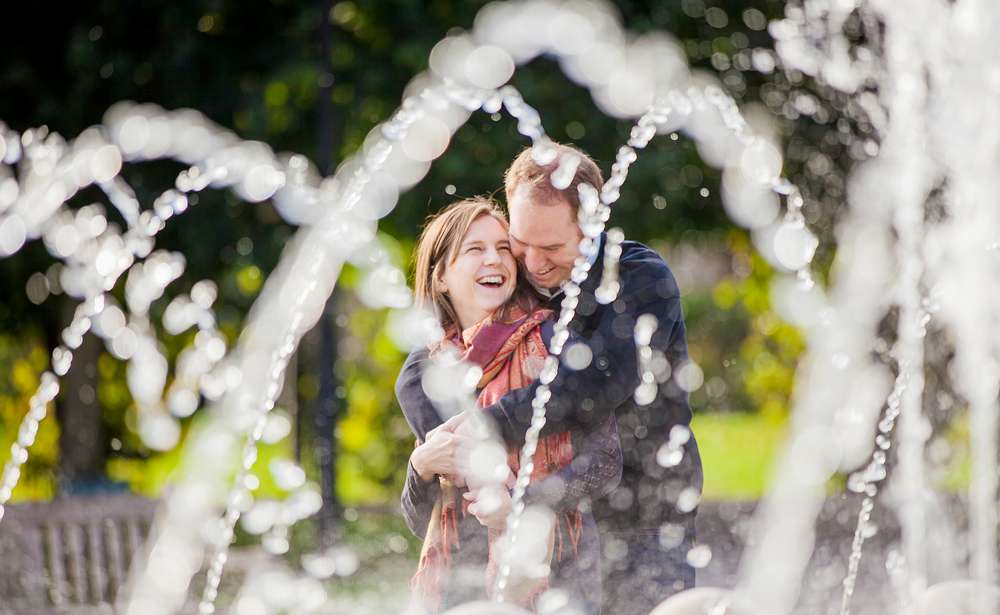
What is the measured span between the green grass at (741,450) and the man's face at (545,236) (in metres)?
4.67

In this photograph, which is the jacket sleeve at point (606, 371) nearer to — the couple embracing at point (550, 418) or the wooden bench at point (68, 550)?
the couple embracing at point (550, 418)

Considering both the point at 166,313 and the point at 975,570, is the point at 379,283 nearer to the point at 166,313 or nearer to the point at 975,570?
the point at 975,570

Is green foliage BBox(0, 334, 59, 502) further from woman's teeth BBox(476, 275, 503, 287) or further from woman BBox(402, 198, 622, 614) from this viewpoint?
woman's teeth BBox(476, 275, 503, 287)

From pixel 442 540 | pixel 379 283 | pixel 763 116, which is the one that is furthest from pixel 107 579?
pixel 763 116

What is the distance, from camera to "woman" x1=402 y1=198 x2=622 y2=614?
1.51m

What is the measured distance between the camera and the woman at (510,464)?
151 cm

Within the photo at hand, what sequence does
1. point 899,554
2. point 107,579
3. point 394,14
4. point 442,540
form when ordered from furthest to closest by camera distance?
point 394,14, point 899,554, point 107,579, point 442,540

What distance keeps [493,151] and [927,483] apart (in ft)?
11.4

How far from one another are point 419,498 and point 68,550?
2.80 meters

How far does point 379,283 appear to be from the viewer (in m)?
2.14

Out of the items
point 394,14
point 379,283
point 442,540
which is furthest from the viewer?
point 394,14

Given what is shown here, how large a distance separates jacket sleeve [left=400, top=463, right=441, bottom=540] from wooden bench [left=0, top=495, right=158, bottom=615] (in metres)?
2.43

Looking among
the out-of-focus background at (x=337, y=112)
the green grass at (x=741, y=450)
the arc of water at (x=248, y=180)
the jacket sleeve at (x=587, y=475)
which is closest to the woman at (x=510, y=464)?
the jacket sleeve at (x=587, y=475)

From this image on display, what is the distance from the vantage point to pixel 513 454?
1.51 meters
